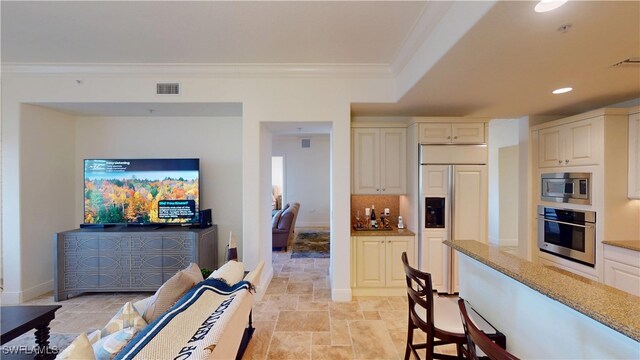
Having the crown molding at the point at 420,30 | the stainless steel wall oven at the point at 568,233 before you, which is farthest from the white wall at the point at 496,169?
the crown molding at the point at 420,30

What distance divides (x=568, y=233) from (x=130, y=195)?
569 cm

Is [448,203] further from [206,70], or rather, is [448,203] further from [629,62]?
[206,70]

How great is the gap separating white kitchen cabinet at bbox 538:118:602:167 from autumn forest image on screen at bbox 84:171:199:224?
484 centimetres

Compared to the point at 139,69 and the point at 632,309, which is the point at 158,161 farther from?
the point at 632,309

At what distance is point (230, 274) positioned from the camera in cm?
190

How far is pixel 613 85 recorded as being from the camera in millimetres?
2557

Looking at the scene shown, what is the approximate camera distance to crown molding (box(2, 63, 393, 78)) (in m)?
3.04

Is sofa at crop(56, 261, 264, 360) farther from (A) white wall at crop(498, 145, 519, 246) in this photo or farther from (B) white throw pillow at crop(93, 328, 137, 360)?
(A) white wall at crop(498, 145, 519, 246)

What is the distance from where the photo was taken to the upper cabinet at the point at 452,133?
329 cm

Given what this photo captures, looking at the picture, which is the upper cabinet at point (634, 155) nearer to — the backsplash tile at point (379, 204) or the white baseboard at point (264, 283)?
the backsplash tile at point (379, 204)

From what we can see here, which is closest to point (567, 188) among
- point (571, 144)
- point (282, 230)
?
point (571, 144)

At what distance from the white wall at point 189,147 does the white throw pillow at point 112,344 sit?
258 centimetres

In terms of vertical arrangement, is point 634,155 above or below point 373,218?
above

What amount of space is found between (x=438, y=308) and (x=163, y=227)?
3460 millimetres
